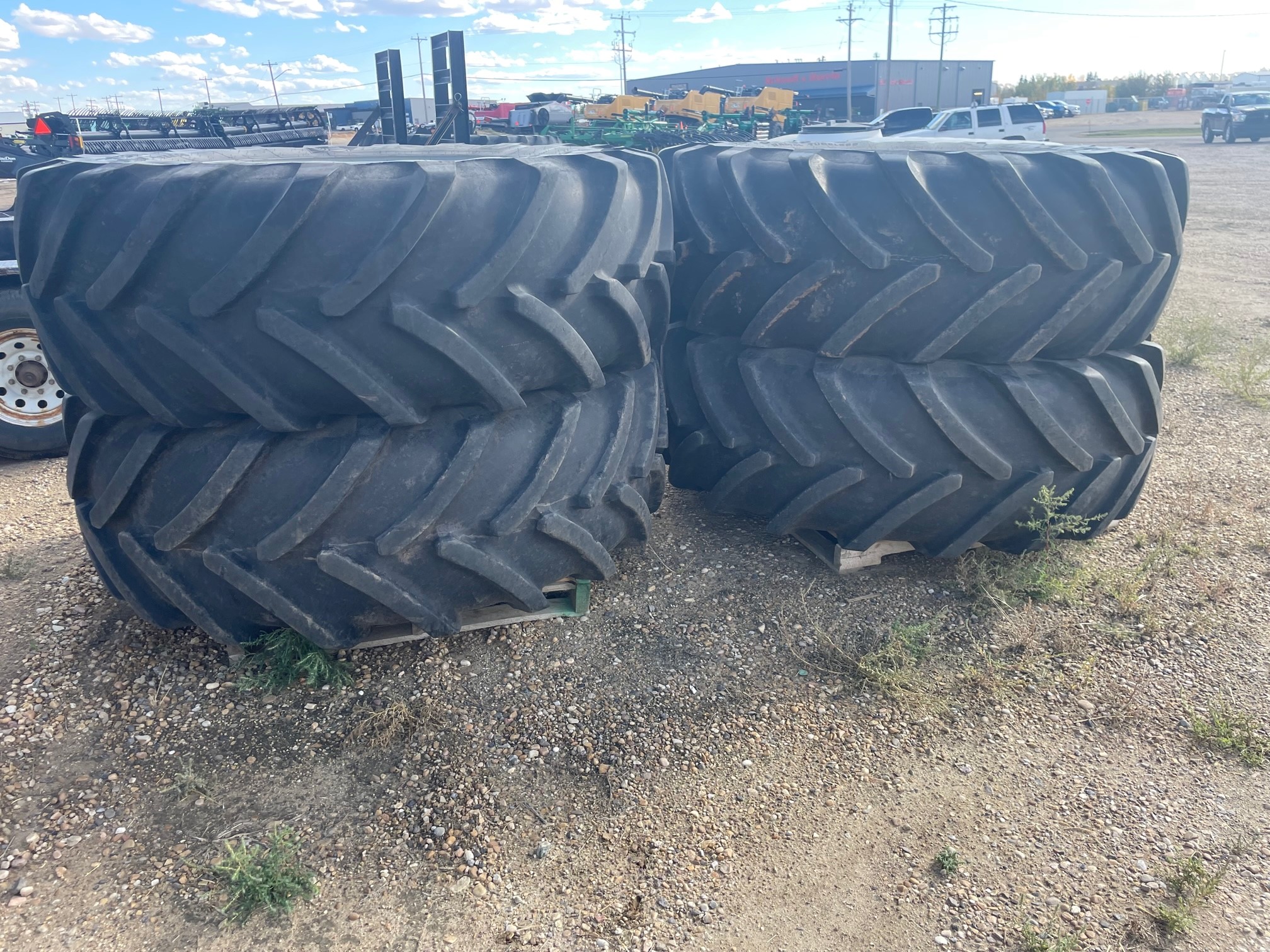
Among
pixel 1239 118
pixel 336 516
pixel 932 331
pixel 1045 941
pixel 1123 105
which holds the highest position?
pixel 1123 105

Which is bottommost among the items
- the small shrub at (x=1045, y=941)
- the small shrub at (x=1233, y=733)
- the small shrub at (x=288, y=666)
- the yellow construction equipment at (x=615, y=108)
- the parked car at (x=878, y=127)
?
the small shrub at (x=1045, y=941)

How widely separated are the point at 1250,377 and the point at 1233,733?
3828 mm

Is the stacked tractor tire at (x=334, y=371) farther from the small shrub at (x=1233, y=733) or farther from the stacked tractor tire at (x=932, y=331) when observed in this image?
the small shrub at (x=1233, y=733)

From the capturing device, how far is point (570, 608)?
2914mm

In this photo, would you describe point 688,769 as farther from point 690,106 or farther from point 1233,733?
point 690,106

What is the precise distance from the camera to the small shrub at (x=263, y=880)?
1.87 metres

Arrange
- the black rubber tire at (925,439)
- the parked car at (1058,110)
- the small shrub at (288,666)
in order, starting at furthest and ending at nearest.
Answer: the parked car at (1058,110) → the black rubber tire at (925,439) → the small shrub at (288,666)

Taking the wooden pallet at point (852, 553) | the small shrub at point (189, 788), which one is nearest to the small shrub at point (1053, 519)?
the wooden pallet at point (852, 553)

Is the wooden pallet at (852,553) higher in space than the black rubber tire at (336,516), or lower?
lower

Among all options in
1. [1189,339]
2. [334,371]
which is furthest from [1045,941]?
[1189,339]

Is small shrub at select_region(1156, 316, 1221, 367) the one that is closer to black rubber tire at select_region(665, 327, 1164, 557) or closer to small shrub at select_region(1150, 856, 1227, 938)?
black rubber tire at select_region(665, 327, 1164, 557)

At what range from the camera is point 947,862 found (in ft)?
6.46

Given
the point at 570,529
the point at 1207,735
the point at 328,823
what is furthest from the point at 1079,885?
the point at 328,823

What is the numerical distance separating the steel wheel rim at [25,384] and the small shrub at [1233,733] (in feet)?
17.2
